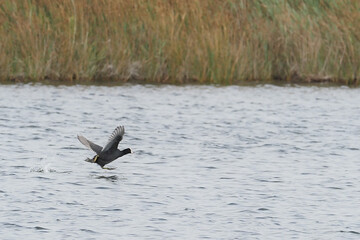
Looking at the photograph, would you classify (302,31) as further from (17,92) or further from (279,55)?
(17,92)

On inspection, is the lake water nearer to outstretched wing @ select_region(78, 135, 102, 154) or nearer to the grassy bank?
outstretched wing @ select_region(78, 135, 102, 154)

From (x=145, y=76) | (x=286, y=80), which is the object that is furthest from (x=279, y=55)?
(x=145, y=76)

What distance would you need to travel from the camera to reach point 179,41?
18.7m

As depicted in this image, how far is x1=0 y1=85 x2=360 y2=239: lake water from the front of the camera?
8.11 meters

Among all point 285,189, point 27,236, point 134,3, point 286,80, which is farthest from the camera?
point 286,80

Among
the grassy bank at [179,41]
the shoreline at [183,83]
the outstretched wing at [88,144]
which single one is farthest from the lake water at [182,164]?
the grassy bank at [179,41]

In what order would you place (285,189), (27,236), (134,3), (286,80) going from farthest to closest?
(286,80), (134,3), (285,189), (27,236)

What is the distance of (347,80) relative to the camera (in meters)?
19.6

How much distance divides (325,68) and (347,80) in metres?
0.51

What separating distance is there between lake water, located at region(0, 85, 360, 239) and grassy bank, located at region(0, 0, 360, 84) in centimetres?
55

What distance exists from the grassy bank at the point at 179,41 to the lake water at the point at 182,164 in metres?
0.55

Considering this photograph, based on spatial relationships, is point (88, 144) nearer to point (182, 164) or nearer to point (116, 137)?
point (116, 137)

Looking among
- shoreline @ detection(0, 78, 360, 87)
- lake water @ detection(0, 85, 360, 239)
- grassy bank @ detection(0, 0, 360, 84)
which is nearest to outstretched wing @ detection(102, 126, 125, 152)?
lake water @ detection(0, 85, 360, 239)

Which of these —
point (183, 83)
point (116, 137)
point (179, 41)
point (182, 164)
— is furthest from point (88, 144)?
point (183, 83)
